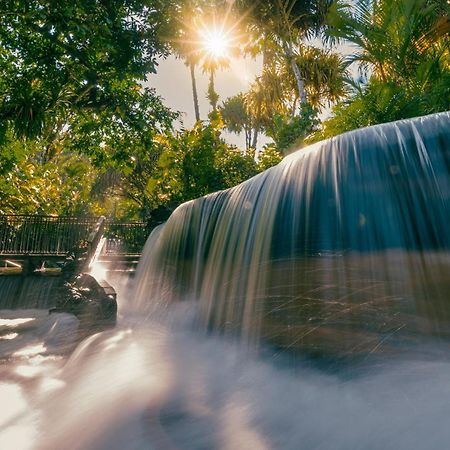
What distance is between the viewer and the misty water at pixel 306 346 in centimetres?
243

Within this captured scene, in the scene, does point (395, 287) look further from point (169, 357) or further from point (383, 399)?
point (169, 357)

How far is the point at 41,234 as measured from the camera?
12305 mm

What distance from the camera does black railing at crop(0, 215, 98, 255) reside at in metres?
11.9

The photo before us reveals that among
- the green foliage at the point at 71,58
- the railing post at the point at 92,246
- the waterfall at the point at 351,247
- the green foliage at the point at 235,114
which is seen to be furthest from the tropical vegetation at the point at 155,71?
the green foliage at the point at 235,114

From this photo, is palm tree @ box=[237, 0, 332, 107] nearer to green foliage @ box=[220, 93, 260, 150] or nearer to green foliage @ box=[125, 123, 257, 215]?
green foliage @ box=[125, 123, 257, 215]

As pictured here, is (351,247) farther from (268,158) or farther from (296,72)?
(296,72)

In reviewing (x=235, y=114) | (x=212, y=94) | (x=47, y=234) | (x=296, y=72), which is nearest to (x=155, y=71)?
(x=47, y=234)

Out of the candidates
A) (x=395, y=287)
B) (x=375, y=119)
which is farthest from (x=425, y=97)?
(x=395, y=287)

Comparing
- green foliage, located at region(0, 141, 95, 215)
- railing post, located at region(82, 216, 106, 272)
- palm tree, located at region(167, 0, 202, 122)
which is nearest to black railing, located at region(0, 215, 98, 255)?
railing post, located at region(82, 216, 106, 272)

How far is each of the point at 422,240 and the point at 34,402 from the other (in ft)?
12.1

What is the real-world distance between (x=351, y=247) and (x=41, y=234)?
1158 cm

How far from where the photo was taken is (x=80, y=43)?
9.20 metres

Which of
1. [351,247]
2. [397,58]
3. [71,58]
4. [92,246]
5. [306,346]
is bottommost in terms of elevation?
[306,346]

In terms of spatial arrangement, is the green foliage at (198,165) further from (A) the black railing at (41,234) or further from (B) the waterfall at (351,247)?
(B) the waterfall at (351,247)
